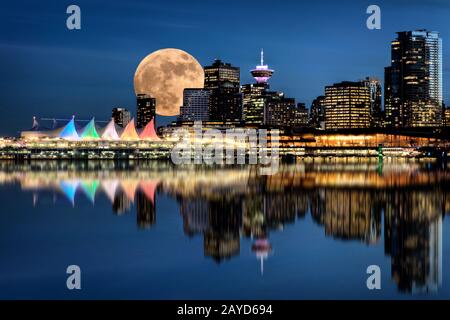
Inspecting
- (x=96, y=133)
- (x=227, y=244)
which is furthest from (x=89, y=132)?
(x=227, y=244)

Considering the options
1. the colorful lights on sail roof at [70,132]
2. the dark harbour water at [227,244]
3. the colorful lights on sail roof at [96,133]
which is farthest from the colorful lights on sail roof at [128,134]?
the dark harbour water at [227,244]

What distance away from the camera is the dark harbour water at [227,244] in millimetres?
12711

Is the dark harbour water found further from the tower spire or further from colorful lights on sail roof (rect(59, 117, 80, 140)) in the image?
the tower spire

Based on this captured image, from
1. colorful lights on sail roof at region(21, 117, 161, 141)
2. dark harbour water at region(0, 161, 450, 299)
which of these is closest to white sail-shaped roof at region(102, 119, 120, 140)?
colorful lights on sail roof at region(21, 117, 161, 141)

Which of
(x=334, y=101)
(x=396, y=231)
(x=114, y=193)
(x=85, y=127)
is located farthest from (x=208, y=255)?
(x=334, y=101)

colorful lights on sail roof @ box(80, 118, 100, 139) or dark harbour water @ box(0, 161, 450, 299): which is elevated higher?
colorful lights on sail roof @ box(80, 118, 100, 139)

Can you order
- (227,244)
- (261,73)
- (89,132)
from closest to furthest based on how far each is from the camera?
(227,244)
(89,132)
(261,73)

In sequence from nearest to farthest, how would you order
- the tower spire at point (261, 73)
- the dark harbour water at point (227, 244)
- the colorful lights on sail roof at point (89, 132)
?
1. the dark harbour water at point (227, 244)
2. the colorful lights on sail roof at point (89, 132)
3. the tower spire at point (261, 73)

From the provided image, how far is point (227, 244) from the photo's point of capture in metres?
17.5

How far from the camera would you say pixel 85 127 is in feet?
351

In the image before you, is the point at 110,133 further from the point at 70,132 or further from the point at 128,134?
the point at 70,132

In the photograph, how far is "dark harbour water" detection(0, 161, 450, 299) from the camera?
41.7 feet

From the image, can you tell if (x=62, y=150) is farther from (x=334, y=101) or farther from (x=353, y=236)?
(x=353, y=236)

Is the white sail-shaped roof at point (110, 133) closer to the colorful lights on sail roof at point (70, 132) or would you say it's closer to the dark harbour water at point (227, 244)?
the colorful lights on sail roof at point (70, 132)
